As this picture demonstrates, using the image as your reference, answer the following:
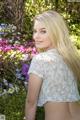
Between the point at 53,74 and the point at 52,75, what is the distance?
10 millimetres

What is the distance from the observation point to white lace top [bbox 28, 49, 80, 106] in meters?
3.09

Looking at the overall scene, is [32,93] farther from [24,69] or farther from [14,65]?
[14,65]

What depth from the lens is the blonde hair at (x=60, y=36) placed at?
3.16m

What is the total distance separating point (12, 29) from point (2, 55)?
314 cm

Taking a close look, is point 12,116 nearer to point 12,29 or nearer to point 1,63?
point 1,63

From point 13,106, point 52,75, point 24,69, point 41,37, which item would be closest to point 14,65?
point 24,69

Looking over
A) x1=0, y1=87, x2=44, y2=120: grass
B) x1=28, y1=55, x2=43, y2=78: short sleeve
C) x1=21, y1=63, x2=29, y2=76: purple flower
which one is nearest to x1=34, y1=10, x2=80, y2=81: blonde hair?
x1=28, y1=55, x2=43, y2=78: short sleeve

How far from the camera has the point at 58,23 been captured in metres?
3.19

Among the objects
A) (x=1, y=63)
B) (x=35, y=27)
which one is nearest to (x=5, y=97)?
(x=1, y=63)

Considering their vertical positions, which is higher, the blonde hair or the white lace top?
the blonde hair

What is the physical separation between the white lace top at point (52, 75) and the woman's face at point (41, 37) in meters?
0.09

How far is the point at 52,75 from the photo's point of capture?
3107 millimetres

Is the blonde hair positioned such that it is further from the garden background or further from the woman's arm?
the garden background

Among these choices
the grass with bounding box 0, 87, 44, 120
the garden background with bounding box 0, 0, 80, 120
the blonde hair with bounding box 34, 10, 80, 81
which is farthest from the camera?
the garden background with bounding box 0, 0, 80, 120
